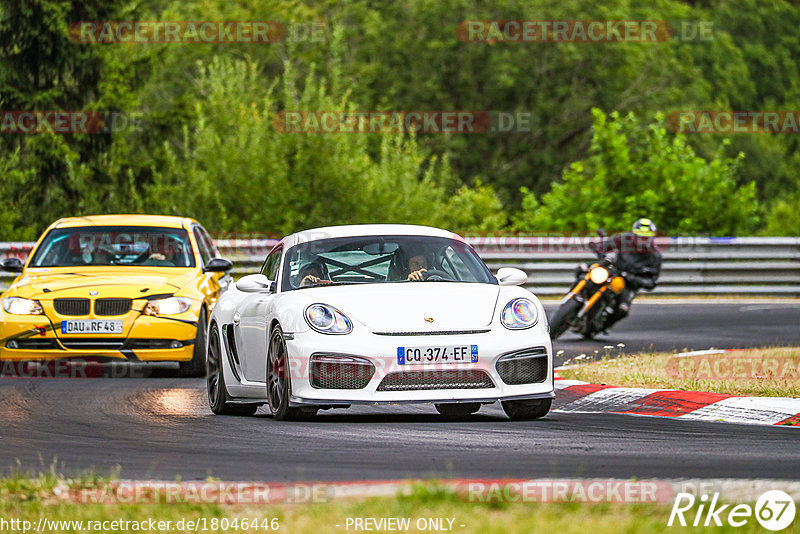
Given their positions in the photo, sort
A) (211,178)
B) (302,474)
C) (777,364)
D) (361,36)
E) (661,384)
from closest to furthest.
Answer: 1. (302,474)
2. (661,384)
3. (777,364)
4. (211,178)
5. (361,36)

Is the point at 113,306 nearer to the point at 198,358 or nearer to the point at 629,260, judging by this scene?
the point at 198,358

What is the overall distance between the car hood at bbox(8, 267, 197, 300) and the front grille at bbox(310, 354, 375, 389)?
519cm

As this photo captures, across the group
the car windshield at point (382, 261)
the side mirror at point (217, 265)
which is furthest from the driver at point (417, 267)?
the side mirror at point (217, 265)

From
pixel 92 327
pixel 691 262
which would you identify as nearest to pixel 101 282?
pixel 92 327

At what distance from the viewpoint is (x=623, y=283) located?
62.4 ft

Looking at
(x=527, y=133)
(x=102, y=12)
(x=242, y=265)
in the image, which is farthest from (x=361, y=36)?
(x=242, y=265)

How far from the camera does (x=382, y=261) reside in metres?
11.6

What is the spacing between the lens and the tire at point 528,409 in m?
10.8

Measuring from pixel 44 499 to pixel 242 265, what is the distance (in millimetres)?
20191

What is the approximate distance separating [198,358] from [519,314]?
5.41 metres

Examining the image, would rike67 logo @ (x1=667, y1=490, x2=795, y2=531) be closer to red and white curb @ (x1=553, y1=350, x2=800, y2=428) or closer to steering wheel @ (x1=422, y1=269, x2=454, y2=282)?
red and white curb @ (x1=553, y1=350, x2=800, y2=428)

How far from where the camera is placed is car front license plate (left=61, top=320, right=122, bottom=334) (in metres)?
15.0

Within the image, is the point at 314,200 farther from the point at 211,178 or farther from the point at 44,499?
the point at 44,499

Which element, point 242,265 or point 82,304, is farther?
point 242,265
